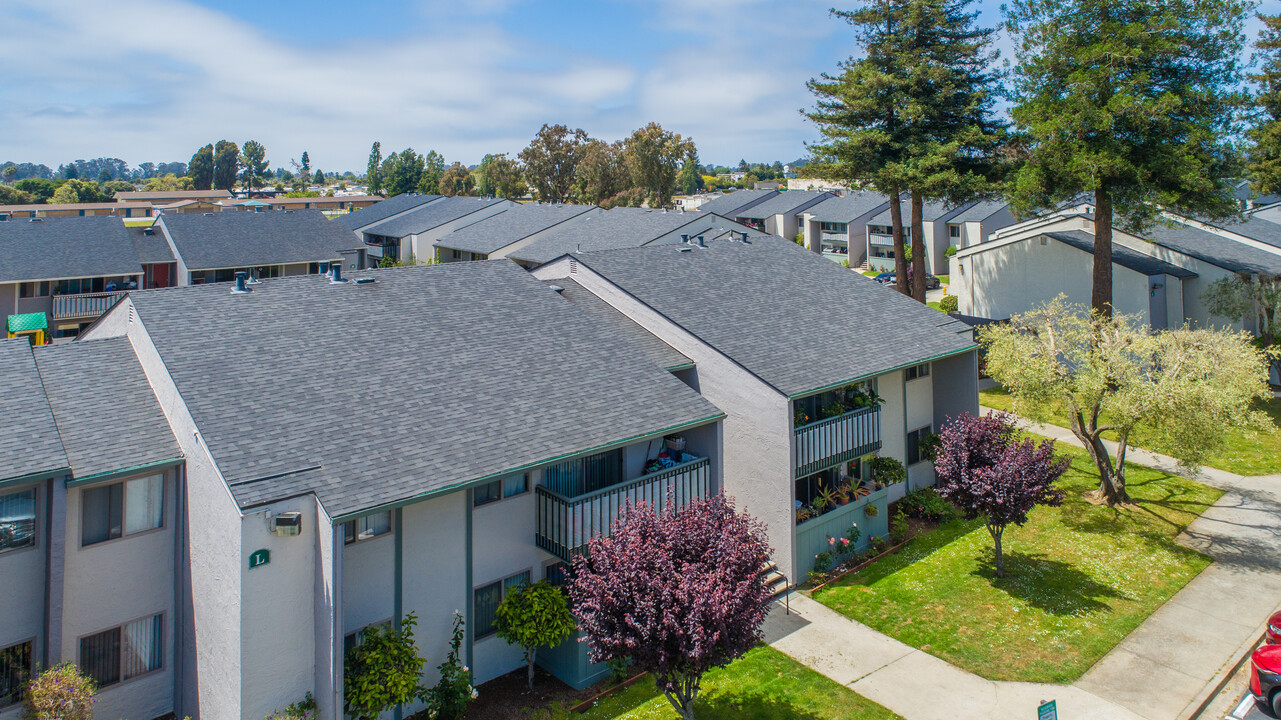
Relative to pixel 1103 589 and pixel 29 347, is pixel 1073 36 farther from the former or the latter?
pixel 29 347

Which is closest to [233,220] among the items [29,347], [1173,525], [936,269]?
[29,347]

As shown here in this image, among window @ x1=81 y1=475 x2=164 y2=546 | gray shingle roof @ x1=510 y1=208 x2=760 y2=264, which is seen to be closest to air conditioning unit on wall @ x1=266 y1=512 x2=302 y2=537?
window @ x1=81 y1=475 x2=164 y2=546

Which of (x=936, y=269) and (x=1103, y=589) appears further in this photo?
(x=936, y=269)

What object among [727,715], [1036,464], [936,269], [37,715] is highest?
[936,269]

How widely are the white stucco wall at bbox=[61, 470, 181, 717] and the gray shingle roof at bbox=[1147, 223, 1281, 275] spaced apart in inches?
1518

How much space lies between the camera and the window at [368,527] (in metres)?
13.4

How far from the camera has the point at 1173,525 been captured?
22312 millimetres

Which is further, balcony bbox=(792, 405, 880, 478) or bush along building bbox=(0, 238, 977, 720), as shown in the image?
balcony bbox=(792, 405, 880, 478)

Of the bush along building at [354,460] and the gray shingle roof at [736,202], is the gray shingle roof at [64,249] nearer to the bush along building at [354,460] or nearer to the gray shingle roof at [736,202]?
the bush along building at [354,460]

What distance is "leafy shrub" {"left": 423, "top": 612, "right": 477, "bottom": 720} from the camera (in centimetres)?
1392

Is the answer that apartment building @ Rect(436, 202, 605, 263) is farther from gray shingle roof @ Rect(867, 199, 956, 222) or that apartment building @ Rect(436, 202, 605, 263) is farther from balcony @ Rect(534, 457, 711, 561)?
balcony @ Rect(534, 457, 711, 561)

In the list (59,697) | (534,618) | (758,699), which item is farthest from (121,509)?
(758,699)

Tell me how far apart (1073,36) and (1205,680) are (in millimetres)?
24871

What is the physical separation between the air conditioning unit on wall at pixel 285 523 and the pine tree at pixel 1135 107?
95.0 ft
